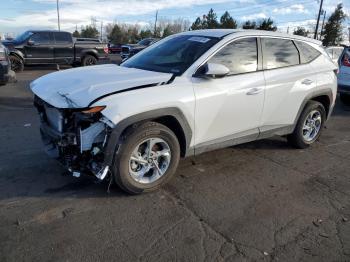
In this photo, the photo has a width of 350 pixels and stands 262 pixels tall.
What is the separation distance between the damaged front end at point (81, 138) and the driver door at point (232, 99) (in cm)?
116

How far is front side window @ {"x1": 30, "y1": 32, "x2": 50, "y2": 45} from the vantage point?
16234 millimetres

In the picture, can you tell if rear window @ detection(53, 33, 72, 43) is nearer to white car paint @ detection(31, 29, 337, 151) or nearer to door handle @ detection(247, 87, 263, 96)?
white car paint @ detection(31, 29, 337, 151)

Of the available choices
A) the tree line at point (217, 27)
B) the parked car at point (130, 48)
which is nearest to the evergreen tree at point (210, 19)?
the tree line at point (217, 27)

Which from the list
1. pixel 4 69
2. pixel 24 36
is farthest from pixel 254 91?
pixel 24 36

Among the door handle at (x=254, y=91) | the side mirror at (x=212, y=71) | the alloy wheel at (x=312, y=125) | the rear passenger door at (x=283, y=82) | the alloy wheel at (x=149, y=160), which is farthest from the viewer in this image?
the alloy wheel at (x=312, y=125)

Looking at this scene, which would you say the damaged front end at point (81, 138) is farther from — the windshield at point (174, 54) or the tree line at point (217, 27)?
the tree line at point (217, 27)

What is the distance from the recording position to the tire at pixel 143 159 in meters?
3.68

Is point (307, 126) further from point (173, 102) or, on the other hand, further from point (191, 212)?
point (191, 212)

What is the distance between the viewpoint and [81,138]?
11.8 feet

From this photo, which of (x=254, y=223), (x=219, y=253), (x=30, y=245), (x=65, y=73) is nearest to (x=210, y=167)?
(x=254, y=223)

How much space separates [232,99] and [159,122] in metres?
1.00

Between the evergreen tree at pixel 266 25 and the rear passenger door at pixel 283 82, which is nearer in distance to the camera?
the rear passenger door at pixel 283 82

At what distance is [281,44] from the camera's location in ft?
17.0

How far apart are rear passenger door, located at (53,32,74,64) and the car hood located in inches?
523
